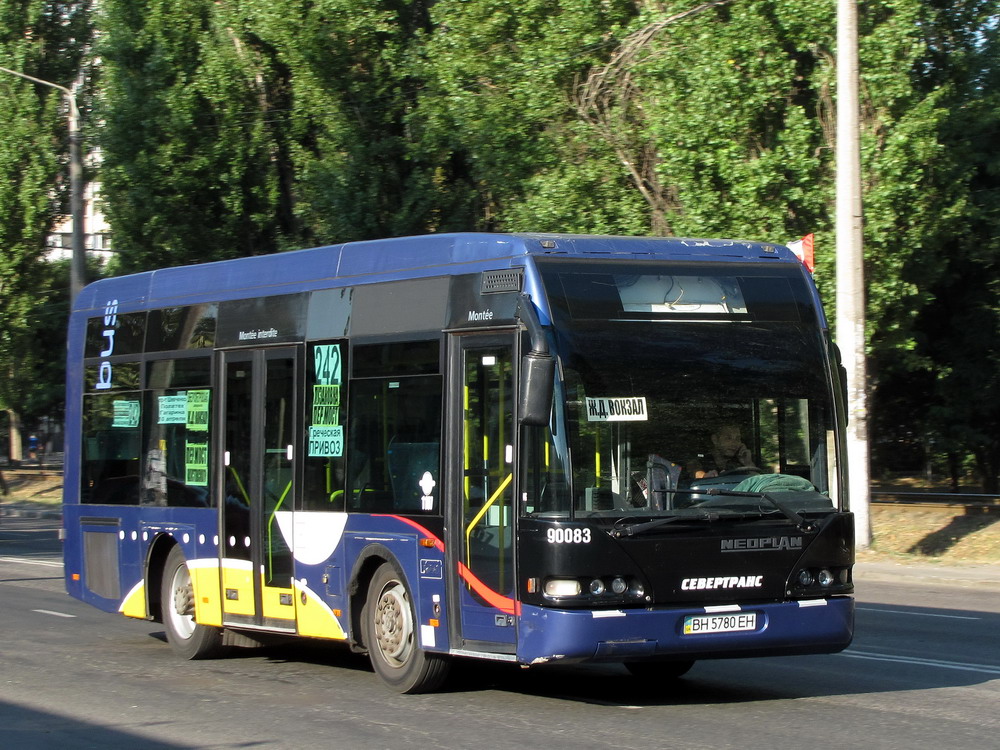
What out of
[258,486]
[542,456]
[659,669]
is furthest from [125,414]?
[542,456]

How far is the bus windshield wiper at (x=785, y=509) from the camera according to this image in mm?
8773

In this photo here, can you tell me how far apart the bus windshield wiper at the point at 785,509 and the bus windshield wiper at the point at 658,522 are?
0.18m

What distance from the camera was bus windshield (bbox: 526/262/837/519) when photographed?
846 cm

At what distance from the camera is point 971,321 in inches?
1098

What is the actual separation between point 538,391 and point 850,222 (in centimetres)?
1380

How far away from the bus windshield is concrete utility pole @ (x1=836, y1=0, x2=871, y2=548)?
39.2ft

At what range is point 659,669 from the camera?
10281 millimetres

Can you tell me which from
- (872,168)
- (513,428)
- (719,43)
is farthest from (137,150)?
(513,428)

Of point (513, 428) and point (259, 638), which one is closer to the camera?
point (513, 428)

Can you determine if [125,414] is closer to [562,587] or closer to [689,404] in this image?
[562,587]

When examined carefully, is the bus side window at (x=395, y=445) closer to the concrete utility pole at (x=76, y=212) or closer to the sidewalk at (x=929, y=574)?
the sidewalk at (x=929, y=574)

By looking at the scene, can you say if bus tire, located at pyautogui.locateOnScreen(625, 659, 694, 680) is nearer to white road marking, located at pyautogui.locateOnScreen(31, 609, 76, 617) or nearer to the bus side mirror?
the bus side mirror

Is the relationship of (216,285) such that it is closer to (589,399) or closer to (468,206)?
(589,399)

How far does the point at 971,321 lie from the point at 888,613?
14465mm
